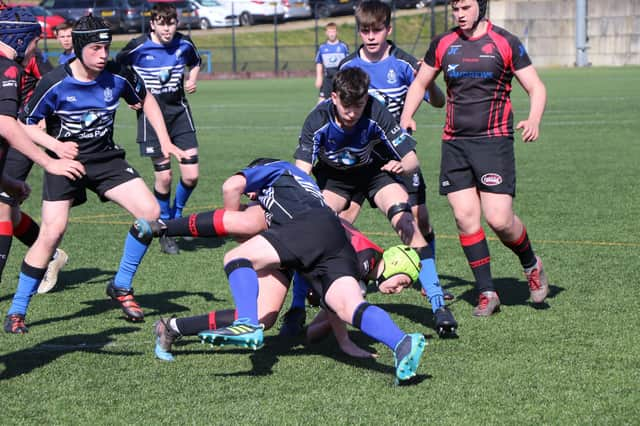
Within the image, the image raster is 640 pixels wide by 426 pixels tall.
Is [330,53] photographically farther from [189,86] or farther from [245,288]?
[245,288]

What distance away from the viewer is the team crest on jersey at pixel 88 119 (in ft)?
22.5

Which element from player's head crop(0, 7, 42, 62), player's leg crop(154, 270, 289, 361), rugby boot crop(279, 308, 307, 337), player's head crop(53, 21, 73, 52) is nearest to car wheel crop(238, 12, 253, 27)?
player's head crop(53, 21, 73, 52)

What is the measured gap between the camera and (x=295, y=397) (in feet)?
16.6

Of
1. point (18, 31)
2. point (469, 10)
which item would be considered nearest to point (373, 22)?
point (469, 10)

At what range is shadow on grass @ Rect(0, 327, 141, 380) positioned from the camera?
568 cm

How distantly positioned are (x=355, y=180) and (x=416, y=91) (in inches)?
31.3

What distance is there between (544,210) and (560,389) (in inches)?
235

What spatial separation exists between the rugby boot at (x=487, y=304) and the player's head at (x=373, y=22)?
2.00 metres

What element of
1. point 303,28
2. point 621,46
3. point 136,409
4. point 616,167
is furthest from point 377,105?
point 303,28

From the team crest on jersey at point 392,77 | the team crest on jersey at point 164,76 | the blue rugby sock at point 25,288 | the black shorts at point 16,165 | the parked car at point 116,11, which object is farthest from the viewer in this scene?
the parked car at point 116,11

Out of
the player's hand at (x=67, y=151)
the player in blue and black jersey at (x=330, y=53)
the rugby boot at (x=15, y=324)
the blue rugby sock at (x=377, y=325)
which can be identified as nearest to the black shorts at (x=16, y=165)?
the rugby boot at (x=15, y=324)

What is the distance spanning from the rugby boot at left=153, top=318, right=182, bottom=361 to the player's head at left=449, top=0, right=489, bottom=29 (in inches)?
112

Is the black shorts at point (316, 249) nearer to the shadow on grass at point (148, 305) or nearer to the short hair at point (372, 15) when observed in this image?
the shadow on grass at point (148, 305)

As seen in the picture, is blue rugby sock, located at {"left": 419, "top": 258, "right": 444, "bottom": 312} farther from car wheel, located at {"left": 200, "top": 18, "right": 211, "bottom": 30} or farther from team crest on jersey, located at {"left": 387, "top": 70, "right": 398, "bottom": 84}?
car wheel, located at {"left": 200, "top": 18, "right": 211, "bottom": 30}
